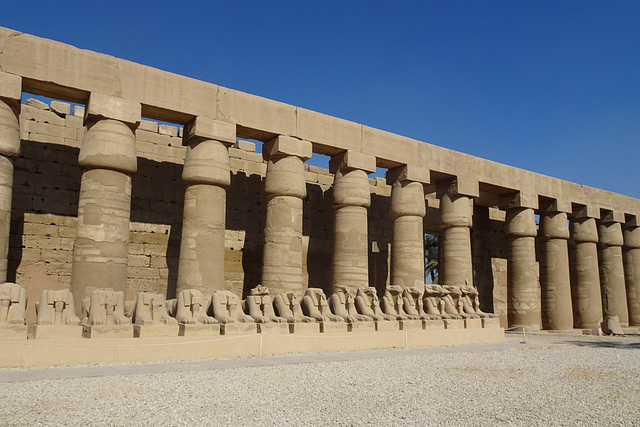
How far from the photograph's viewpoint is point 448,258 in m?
16.2

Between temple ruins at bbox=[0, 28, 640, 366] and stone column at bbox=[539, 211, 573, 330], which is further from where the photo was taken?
stone column at bbox=[539, 211, 573, 330]

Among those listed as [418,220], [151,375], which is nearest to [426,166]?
[418,220]

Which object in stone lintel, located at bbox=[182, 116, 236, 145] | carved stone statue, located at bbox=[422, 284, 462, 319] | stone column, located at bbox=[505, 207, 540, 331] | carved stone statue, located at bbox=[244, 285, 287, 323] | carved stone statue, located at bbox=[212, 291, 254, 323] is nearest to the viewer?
carved stone statue, located at bbox=[212, 291, 254, 323]

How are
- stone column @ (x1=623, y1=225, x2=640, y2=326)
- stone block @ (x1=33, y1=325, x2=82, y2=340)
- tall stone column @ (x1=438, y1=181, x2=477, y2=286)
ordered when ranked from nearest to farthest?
stone block @ (x1=33, y1=325, x2=82, y2=340), tall stone column @ (x1=438, y1=181, x2=477, y2=286), stone column @ (x1=623, y1=225, x2=640, y2=326)

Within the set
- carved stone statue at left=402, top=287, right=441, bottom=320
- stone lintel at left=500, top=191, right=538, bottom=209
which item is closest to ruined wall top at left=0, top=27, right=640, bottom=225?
stone lintel at left=500, top=191, right=538, bottom=209

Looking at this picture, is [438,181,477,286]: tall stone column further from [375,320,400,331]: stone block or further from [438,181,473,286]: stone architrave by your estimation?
[375,320,400,331]: stone block

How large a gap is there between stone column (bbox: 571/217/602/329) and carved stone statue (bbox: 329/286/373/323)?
12.2 m

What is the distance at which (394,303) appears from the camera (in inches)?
492

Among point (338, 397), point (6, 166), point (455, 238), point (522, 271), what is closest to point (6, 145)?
point (6, 166)

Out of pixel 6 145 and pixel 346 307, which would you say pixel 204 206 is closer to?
pixel 346 307

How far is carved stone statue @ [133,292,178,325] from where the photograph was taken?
8.66 metres

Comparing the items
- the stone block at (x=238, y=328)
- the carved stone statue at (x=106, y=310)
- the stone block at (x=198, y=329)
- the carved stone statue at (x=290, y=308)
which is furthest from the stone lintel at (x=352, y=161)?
the carved stone statue at (x=106, y=310)

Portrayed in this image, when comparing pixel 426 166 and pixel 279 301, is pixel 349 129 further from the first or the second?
pixel 279 301

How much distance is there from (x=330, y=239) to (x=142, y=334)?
9498 mm
